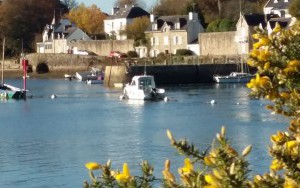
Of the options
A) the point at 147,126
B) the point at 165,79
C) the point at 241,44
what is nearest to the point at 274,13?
the point at 241,44

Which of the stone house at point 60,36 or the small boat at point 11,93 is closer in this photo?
the small boat at point 11,93

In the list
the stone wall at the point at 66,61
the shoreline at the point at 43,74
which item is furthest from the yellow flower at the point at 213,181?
the shoreline at the point at 43,74

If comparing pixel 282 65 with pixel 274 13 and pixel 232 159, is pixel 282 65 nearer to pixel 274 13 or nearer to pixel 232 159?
pixel 232 159

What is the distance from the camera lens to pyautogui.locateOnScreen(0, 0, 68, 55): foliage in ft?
240

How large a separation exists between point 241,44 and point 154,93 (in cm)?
1706

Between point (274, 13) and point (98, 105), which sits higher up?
point (274, 13)

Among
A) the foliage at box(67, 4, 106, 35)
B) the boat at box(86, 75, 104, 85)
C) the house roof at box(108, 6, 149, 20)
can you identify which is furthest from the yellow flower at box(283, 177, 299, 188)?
the foliage at box(67, 4, 106, 35)

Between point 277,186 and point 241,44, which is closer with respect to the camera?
point 277,186

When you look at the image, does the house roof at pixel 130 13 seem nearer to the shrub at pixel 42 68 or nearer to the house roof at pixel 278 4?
the shrub at pixel 42 68

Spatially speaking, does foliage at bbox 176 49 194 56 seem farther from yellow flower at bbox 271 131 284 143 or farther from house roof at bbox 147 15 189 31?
yellow flower at bbox 271 131 284 143

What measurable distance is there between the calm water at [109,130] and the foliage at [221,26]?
48.0 ft

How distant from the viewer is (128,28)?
218ft

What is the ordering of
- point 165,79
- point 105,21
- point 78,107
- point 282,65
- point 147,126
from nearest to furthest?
point 282,65
point 147,126
point 78,107
point 165,79
point 105,21

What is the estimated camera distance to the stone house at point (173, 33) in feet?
192
